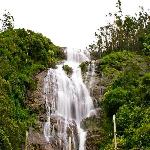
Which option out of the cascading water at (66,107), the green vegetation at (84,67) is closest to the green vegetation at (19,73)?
the cascading water at (66,107)

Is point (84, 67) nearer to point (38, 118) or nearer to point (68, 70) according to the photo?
point (68, 70)

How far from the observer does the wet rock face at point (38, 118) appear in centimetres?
2601

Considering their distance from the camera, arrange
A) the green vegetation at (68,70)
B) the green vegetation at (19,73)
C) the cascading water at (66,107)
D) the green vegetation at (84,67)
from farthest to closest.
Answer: the green vegetation at (84,67) < the green vegetation at (68,70) < the cascading water at (66,107) < the green vegetation at (19,73)

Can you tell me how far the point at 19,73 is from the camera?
32344 mm

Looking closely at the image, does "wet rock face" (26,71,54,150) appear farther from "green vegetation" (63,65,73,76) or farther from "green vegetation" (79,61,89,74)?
"green vegetation" (79,61,89,74)

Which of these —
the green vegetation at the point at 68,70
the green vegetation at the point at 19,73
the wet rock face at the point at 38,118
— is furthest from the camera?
the green vegetation at the point at 68,70

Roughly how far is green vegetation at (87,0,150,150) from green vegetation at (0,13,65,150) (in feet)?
15.4

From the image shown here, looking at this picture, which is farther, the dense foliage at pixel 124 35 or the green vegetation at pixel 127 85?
the dense foliage at pixel 124 35

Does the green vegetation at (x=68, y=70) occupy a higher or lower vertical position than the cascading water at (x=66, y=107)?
higher

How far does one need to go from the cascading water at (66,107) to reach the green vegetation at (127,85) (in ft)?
4.38

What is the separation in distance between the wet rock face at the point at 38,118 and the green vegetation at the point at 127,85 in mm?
3346

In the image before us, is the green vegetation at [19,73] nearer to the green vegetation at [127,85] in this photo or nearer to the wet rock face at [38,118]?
the wet rock face at [38,118]

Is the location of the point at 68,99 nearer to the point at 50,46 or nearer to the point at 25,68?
the point at 25,68

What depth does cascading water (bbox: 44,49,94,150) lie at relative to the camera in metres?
27.3
